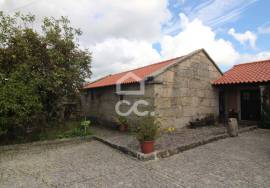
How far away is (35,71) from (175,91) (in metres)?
6.73

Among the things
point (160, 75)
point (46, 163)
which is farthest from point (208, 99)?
point (46, 163)

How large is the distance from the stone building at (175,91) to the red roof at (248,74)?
0.72 m

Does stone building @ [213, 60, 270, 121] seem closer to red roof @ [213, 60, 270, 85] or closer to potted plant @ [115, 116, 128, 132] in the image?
red roof @ [213, 60, 270, 85]

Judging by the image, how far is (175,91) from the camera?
35.0 feet

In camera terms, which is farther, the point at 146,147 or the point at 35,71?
the point at 35,71

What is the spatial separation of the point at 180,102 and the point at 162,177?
6406 millimetres

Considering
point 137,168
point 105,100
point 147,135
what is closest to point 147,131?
point 147,135

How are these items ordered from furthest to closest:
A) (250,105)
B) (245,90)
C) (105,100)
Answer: (105,100), (245,90), (250,105)

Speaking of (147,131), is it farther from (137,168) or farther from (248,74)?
(248,74)

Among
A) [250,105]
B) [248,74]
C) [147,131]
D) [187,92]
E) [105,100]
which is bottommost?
[147,131]

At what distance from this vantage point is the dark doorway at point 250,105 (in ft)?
39.6

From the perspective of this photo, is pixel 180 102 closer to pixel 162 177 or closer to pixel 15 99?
pixel 162 177

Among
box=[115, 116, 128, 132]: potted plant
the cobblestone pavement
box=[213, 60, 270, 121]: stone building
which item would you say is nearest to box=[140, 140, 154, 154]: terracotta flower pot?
the cobblestone pavement

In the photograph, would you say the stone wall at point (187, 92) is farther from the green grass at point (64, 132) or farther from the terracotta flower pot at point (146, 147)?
the green grass at point (64, 132)
